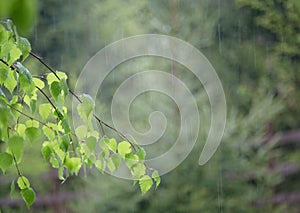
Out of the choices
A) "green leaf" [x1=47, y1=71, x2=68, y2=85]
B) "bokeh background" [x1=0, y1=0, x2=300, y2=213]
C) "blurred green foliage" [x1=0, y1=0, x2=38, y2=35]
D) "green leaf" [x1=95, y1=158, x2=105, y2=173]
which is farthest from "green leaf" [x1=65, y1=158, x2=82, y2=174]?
"bokeh background" [x1=0, y1=0, x2=300, y2=213]

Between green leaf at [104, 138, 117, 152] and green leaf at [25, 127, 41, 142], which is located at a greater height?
green leaf at [104, 138, 117, 152]

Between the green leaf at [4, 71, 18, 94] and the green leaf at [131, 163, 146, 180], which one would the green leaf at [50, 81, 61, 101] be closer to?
the green leaf at [4, 71, 18, 94]

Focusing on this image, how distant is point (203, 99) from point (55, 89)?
2.22 metres

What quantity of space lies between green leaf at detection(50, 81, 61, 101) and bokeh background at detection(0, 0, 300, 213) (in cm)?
198

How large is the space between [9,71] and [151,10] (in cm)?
259

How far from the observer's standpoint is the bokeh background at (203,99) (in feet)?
9.79

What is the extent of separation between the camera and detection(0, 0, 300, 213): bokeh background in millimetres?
2984

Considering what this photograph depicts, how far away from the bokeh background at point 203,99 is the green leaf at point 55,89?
1981 millimetres

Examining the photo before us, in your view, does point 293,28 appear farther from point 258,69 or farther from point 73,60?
point 73,60

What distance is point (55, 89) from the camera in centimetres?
86

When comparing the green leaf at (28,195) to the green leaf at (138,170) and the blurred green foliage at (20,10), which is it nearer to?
the green leaf at (138,170)

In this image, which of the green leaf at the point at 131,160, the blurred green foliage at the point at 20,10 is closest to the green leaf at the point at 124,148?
the green leaf at the point at 131,160

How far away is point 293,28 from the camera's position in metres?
4.32

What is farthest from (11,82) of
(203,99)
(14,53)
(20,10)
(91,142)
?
(203,99)
